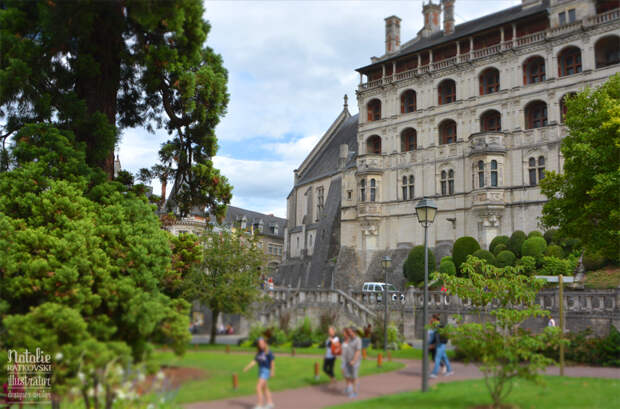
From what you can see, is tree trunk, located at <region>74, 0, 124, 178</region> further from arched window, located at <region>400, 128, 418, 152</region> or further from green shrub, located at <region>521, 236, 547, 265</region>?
arched window, located at <region>400, 128, 418, 152</region>

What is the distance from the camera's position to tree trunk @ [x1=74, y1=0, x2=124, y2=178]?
6.43m

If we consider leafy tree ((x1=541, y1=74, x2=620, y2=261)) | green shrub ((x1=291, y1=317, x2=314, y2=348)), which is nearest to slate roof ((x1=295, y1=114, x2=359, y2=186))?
leafy tree ((x1=541, y1=74, x2=620, y2=261))

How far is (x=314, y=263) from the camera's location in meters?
59.8

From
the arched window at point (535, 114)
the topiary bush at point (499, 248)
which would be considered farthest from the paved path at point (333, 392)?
the arched window at point (535, 114)

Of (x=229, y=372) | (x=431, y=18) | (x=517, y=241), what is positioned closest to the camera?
(x=229, y=372)

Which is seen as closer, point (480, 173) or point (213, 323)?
point (213, 323)

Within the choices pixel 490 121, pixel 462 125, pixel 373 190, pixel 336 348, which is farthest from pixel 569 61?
pixel 336 348

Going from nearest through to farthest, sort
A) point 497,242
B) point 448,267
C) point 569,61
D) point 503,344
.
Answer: point 503,344, point 448,267, point 497,242, point 569,61

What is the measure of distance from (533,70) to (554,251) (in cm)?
1642

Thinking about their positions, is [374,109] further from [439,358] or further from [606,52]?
[439,358]

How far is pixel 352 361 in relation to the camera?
4.80 meters

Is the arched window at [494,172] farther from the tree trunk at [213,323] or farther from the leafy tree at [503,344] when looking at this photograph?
the tree trunk at [213,323]

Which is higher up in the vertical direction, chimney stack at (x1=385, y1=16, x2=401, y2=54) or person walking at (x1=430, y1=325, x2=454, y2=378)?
chimney stack at (x1=385, y1=16, x2=401, y2=54)

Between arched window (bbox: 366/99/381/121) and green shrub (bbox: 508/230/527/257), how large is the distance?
755 inches
